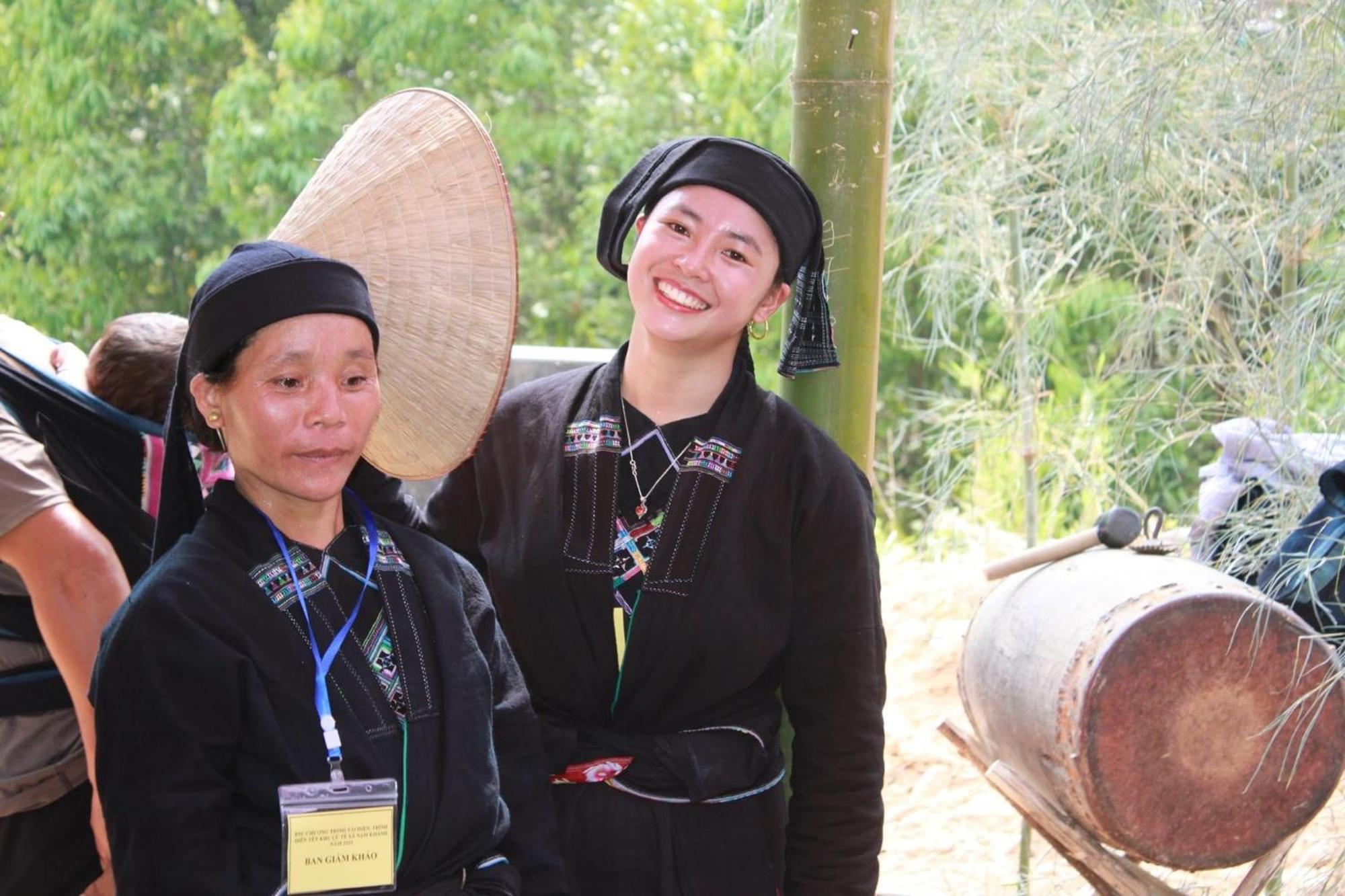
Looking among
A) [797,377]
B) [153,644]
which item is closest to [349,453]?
[153,644]

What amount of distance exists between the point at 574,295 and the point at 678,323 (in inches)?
396

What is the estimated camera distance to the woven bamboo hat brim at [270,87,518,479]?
2.18m

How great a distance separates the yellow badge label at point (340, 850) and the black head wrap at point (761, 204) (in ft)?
3.24

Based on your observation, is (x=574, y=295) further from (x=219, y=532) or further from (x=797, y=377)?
(x=219, y=532)

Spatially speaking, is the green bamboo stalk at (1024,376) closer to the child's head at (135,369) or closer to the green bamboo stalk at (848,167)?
the green bamboo stalk at (848,167)

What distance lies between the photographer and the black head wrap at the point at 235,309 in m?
1.98

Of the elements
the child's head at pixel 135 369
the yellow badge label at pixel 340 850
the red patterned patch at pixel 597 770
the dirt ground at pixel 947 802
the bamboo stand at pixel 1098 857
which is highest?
the child's head at pixel 135 369

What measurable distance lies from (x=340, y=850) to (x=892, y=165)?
430 centimetres

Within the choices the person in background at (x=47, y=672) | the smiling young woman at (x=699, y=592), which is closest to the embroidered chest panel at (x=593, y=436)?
the smiling young woman at (x=699, y=592)

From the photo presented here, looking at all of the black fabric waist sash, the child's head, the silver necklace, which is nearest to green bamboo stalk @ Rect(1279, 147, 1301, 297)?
the silver necklace

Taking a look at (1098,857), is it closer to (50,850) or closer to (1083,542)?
(1083,542)

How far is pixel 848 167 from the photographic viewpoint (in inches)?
112

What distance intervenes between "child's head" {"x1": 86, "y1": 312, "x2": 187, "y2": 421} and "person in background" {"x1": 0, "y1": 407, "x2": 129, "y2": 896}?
25cm

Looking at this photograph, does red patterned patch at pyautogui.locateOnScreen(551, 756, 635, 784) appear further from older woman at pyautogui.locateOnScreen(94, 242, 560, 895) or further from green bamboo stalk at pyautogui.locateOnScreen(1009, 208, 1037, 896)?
green bamboo stalk at pyautogui.locateOnScreen(1009, 208, 1037, 896)
